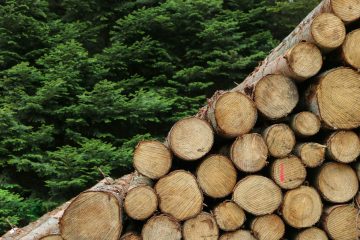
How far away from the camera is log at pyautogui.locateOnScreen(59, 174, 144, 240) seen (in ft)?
9.55

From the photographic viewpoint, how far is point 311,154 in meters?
3.15

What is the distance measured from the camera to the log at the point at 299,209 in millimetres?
3143

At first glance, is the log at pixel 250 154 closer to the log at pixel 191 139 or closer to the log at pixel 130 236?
the log at pixel 191 139

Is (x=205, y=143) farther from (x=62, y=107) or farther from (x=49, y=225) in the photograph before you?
(x=62, y=107)

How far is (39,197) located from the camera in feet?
19.5

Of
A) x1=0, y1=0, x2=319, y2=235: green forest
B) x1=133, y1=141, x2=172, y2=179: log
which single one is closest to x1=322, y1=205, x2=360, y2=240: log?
x1=133, y1=141, x2=172, y2=179: log

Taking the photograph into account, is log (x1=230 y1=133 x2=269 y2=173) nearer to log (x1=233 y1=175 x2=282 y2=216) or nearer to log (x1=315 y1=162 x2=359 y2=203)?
log (x1=233 y1=175 x2=282 y2=216)

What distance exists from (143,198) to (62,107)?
3.67m

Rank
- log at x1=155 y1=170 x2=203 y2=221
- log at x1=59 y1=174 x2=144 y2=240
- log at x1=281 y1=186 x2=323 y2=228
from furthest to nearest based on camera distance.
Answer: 1. log at x1=281 y1=186 x2=323 y2=228
2. log at x1=155 y1=170 x2=203 y2=221
3. log at x1=59 y1=174 x2=144 y2=240

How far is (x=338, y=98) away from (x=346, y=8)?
65 centimetres

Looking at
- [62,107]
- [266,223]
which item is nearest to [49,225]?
[266,223]

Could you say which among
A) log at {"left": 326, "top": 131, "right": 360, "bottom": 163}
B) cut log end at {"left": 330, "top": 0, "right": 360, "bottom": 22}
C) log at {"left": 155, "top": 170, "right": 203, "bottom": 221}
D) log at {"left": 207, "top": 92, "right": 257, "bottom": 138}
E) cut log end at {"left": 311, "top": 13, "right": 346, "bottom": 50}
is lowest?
log at {"left": 155, "top": 170, "right": 203, "bottom": 221}

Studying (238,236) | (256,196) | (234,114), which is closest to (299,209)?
(256,196)

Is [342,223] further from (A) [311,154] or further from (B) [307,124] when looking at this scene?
(B) [307,124]
